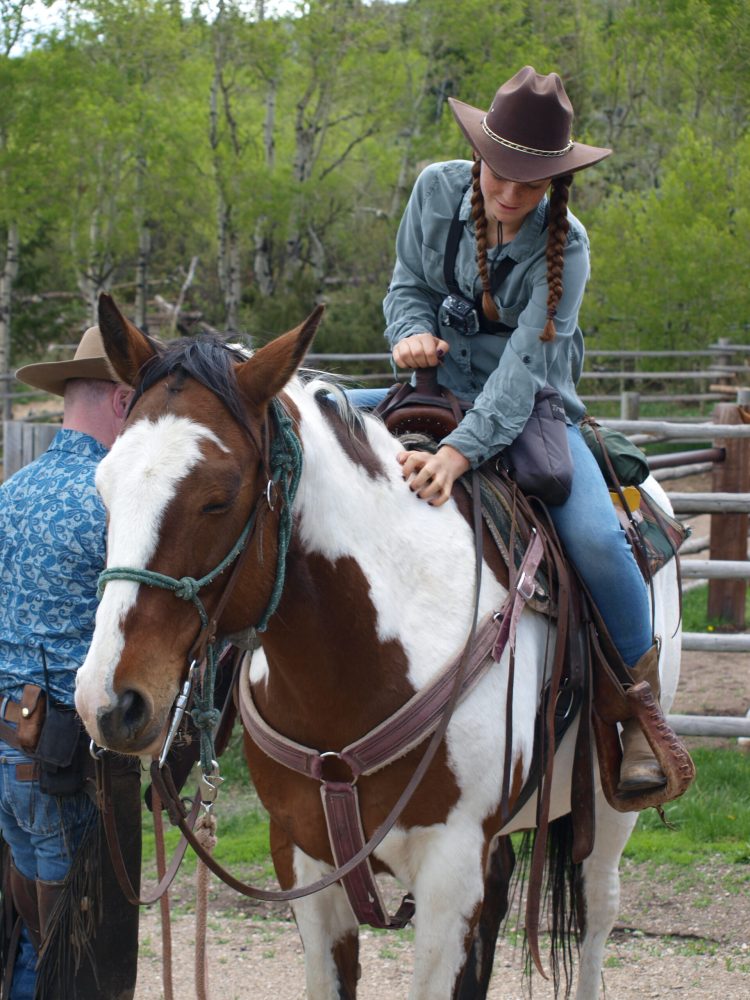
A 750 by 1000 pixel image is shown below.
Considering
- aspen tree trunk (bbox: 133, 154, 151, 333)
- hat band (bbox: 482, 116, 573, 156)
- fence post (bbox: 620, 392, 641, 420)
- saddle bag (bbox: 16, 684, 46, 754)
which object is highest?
aspen tree trunk (bbox: 133, 154, 151, 333)

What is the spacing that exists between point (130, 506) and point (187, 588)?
0.57 ft

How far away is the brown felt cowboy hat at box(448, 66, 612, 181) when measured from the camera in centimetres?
270

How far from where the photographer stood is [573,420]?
325 cm

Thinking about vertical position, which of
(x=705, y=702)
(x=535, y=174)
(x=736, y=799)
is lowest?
(x=736, y=799)

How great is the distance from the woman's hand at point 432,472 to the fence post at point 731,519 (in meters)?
5.15

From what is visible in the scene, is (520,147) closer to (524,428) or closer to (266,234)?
(524,428)

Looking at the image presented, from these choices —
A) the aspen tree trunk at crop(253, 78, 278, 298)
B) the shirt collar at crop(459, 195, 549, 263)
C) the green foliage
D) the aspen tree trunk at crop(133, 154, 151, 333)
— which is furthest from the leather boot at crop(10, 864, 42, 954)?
the aspen tree trunk at crop(253, 78, 278, 298)

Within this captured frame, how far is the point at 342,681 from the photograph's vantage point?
7.93ft

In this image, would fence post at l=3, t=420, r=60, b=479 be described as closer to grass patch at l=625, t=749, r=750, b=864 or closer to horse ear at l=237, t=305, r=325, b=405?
grass patch at l=625, t=749, r=750, b=864

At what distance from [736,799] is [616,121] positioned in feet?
87.6

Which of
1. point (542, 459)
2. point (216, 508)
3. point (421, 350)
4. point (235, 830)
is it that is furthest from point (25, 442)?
point (216, 508)

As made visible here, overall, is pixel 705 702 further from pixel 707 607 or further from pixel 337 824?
pixel 337 824

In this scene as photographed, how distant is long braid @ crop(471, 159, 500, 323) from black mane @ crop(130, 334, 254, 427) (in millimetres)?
971

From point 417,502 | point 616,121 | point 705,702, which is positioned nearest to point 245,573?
point 417,502
